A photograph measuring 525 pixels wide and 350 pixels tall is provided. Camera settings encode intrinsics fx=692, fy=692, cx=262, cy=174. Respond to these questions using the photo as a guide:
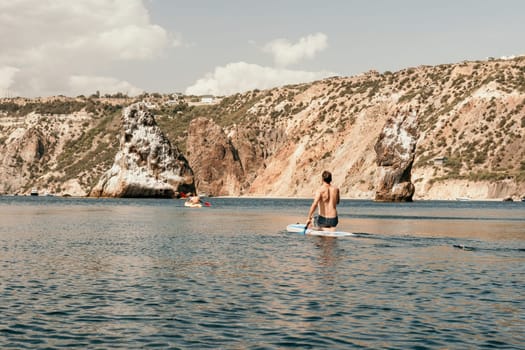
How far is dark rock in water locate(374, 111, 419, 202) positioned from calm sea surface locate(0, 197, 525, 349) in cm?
8484

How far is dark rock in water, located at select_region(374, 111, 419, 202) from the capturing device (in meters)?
121

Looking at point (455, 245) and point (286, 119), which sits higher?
point (286, 119)

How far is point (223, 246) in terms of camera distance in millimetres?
35562

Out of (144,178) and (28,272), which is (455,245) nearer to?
(28,272)

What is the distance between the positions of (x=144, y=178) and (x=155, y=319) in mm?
123870

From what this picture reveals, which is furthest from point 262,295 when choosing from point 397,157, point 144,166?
point 144,166

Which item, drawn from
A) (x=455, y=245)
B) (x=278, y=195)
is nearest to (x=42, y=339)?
(x=455, y=245)

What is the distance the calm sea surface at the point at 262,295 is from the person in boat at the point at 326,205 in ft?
7.68

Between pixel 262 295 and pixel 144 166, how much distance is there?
12087 cm

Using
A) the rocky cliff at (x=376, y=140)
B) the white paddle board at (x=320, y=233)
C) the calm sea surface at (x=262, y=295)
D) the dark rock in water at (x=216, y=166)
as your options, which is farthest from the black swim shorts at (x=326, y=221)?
the dark rock in water at (x=216, y=166)

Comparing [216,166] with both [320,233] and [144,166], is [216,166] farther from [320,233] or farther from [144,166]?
[320,233]

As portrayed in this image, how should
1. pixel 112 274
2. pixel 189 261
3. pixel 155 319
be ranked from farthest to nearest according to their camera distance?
pixel 189 261 < pixel 112 274 < pixel 155 319

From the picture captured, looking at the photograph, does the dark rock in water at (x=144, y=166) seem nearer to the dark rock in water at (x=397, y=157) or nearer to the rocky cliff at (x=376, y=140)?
the rocky cliff at (x=376, y=140)

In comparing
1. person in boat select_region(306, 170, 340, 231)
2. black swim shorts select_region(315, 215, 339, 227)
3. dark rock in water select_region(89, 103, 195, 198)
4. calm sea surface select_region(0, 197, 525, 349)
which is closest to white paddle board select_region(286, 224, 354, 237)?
person in boat select_region(306, 170, 340, 231)
